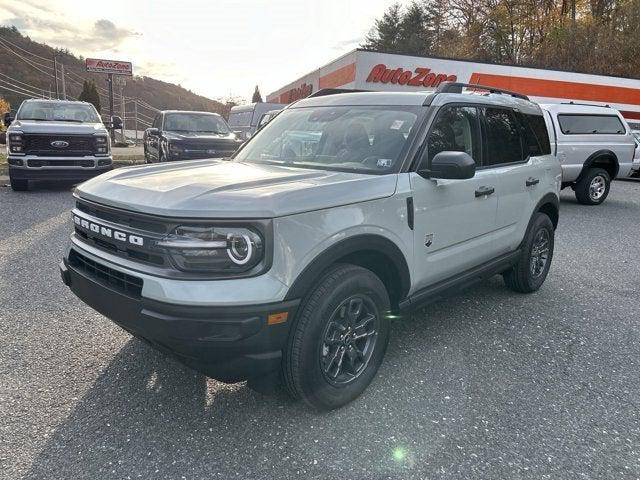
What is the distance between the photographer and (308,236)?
241cm

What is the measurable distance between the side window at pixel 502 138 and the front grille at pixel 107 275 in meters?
2.75

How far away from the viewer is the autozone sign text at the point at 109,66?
39.6 meters

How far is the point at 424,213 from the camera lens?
3104mm

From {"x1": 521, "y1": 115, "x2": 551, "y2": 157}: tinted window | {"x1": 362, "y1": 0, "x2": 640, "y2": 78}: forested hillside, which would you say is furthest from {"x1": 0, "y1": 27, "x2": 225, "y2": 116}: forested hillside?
{"x1": 521, "y1": 115, "x2": 551, "y2": 157}: tinted window

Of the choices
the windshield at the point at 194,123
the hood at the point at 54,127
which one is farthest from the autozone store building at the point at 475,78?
the hood at the point at 54,127

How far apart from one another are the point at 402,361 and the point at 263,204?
68.0 inches

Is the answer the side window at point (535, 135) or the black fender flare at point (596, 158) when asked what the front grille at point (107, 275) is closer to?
the side window at point (535, 135)

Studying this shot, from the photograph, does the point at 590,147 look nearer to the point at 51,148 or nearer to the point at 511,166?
the point at 511,166

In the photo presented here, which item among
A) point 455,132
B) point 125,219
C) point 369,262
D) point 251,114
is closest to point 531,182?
point 455,132

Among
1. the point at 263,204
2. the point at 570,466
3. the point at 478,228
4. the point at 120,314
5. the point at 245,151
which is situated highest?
the point at 245,151

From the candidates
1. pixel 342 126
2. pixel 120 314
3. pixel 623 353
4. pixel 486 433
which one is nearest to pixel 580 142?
pixel 623 353

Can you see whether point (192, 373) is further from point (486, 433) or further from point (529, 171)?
point (529, 171)

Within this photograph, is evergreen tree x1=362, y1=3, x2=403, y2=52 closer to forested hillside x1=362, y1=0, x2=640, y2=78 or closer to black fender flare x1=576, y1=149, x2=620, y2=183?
forested hillside x1=362, y1=0, x2=640, y2=78

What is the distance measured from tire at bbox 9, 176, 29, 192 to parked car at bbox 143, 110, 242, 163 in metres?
2.99
